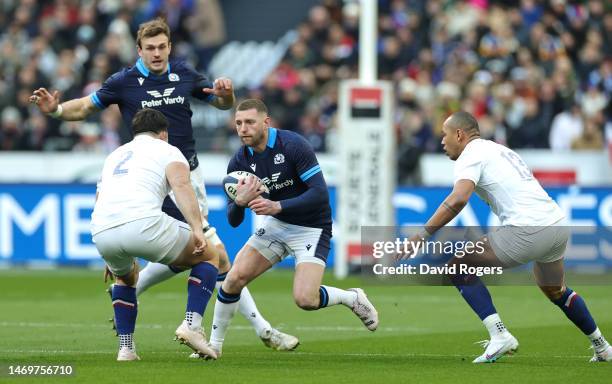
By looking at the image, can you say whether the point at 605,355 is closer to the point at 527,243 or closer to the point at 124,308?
the point at 527,243

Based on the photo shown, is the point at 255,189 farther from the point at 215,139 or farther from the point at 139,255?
the point at 215,139

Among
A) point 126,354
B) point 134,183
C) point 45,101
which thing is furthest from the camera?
point 45,101

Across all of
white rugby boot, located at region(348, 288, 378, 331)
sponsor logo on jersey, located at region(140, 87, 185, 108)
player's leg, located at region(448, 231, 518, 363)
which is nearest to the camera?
player's leg, located at region(448, 231, 518, 363)

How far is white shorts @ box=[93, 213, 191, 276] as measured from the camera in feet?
37.2

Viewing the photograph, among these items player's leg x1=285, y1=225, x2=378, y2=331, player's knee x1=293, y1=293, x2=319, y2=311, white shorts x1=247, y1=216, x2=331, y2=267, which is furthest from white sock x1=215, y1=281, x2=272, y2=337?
player's knee x1=293, y1=293, x2=319, y2=311

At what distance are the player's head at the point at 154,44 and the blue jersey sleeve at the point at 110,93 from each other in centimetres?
33

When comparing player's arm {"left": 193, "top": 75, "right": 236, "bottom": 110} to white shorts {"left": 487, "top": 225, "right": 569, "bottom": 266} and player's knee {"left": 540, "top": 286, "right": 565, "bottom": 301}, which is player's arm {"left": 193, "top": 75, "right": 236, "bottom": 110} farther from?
player's knee {"left": 540, "top": 286, "right": 565, "bottom": 301}

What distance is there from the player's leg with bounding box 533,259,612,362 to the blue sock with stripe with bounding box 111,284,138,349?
3.43 metres

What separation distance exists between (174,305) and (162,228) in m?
6.68

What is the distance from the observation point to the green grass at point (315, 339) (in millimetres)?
11023

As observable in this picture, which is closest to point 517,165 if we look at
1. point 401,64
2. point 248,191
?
point 248,191

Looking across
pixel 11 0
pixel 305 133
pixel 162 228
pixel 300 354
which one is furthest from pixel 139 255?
pixel 11 0

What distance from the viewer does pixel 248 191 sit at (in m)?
11.8

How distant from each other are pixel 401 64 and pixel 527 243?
16345 mm
